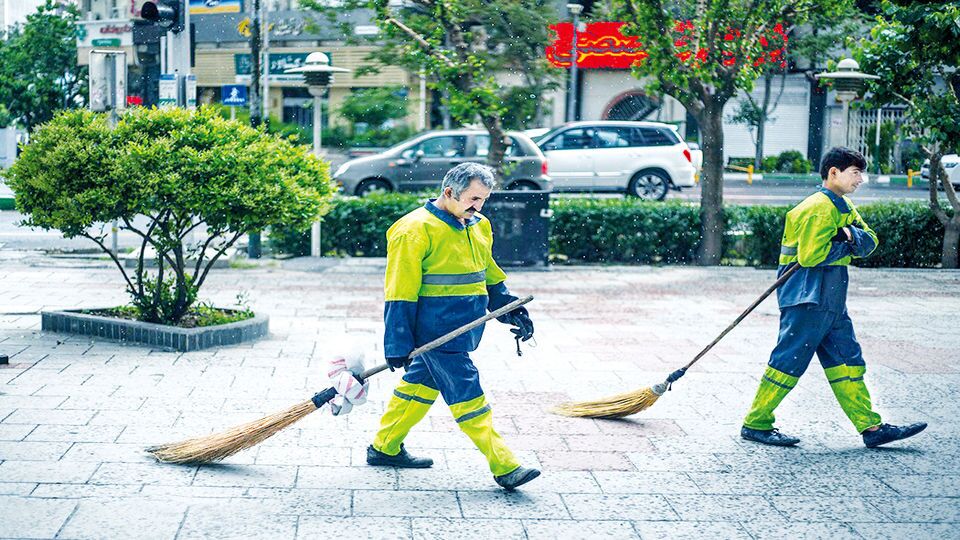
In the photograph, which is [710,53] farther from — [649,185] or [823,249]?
[823,249]

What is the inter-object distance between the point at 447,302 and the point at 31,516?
1912mm

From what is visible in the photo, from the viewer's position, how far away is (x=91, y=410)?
6.50 m

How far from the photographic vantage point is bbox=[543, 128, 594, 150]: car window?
883 inches

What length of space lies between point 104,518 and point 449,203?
194cm

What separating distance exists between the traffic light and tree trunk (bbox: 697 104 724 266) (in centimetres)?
634

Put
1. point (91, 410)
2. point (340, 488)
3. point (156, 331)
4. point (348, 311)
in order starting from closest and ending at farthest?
point (340, 488) < point (91, 410) < point (156, 331) < point (348, 311)

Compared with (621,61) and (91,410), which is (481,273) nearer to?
(91,410)

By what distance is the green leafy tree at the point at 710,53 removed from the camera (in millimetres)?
14062

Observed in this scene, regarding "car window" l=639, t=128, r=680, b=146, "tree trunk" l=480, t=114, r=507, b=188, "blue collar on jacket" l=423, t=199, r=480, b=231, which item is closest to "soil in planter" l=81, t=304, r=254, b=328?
"blue collar on jacket" l=423, t=199, r=480, b=231

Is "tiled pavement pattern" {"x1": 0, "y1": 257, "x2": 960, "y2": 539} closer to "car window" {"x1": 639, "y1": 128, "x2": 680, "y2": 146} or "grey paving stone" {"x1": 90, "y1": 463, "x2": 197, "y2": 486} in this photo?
"grey paving stone" {"x1": 90, "y1": 463, "x2": 197, "y2": 486}

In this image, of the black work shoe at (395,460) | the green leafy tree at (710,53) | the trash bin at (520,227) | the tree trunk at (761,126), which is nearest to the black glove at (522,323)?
the black work shoe at (395,460)

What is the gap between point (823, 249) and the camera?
6047 mm

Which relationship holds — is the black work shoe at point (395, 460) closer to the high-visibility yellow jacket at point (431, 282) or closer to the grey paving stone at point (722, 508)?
the high-visibility yellow jacket at point (431, 282)

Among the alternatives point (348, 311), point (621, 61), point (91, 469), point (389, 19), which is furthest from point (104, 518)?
point (621, 61)
